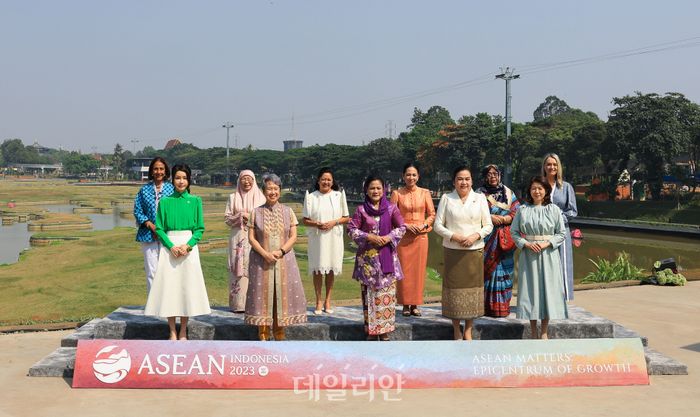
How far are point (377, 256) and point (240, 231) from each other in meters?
1.62

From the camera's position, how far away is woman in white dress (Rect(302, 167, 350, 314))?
6359 mm

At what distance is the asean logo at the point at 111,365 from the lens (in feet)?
15.7

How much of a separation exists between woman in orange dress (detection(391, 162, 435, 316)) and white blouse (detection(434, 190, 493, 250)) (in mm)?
541

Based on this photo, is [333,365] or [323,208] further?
[323,208]

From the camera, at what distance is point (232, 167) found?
10375 cm

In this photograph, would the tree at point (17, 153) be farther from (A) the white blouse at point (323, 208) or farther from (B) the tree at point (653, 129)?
(A) the white blouse at point (323, 208)

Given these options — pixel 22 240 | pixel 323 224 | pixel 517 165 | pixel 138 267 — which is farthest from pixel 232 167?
pixel 323 224

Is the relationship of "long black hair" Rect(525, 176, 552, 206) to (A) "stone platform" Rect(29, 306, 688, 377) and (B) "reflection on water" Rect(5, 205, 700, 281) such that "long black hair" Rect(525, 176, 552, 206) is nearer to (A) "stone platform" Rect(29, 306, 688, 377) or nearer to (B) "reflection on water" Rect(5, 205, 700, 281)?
(A) "stone platform" Rect(29, 306, 688, 377)

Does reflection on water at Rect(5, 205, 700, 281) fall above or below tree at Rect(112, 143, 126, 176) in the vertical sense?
below

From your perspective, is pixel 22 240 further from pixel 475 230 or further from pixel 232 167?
pixel 232 167

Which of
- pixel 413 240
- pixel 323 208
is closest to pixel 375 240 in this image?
pixel 413 240

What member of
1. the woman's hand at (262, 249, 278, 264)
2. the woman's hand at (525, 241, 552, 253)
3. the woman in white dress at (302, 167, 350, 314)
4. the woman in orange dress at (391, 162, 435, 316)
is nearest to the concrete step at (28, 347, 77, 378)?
the woman's hand at (262, 249, 278, 264)

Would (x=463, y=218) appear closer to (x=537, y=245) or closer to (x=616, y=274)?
(x=537, y=245)

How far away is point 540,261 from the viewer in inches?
216
